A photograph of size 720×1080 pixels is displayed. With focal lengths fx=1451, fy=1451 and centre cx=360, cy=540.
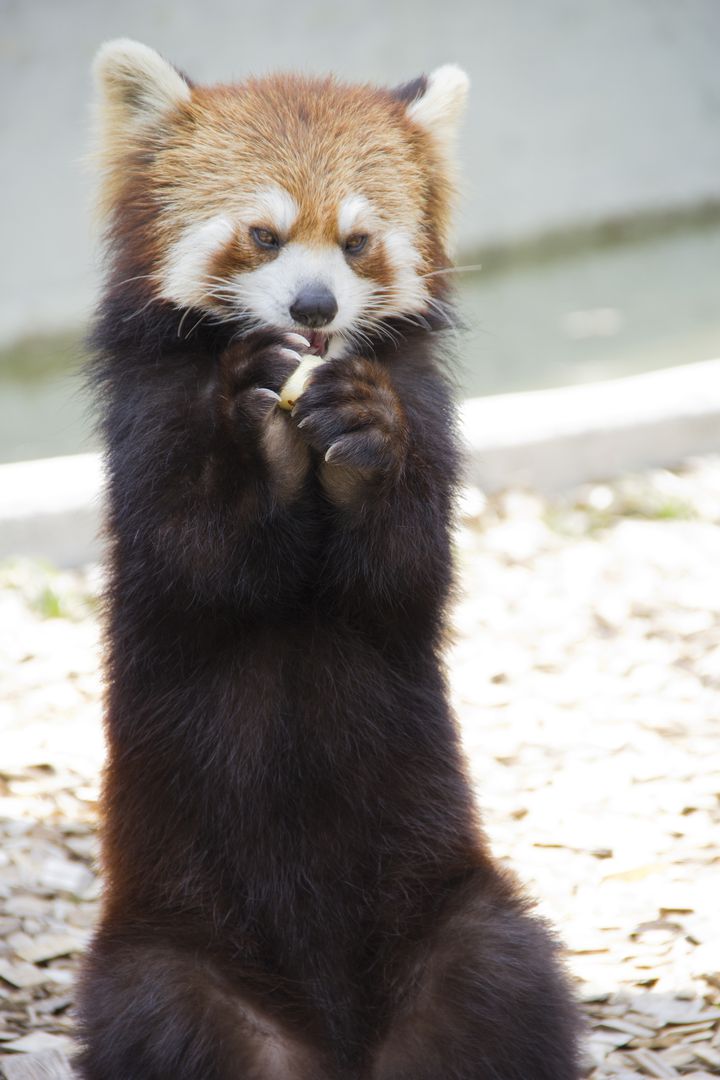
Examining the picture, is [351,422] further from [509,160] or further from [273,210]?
[509,160]

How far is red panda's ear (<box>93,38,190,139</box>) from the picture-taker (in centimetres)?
362

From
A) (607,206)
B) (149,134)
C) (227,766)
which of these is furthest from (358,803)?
(607,206)

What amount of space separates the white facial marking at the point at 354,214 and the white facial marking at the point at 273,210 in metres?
0.12

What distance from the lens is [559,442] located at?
7.27 meters

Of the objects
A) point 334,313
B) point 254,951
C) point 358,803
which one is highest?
point 334,313

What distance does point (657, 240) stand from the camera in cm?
1438

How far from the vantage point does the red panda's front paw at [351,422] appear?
3188 mm

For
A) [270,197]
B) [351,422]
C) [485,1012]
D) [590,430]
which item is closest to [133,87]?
[270,197]

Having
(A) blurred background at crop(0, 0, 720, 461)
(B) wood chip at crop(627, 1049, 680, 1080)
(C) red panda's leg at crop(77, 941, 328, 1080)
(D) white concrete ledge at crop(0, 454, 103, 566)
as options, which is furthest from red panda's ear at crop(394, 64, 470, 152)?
(A) blurred background at crop(0, 0, 720, 461)

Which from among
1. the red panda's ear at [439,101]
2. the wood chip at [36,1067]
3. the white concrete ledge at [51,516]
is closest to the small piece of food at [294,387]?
the red panda's ear at [439,101]

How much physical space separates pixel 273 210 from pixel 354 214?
205 mm

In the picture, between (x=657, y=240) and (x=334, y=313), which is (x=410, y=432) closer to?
(x=334, y=313)

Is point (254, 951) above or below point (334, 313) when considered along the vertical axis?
below

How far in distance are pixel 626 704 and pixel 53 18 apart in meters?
8.27
